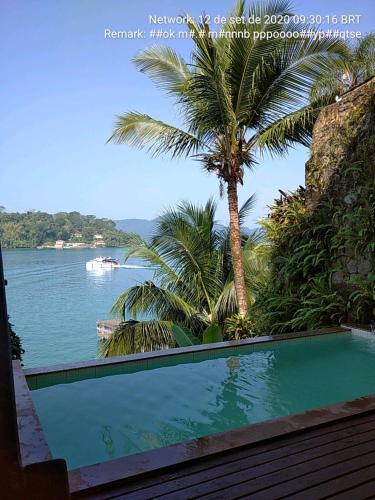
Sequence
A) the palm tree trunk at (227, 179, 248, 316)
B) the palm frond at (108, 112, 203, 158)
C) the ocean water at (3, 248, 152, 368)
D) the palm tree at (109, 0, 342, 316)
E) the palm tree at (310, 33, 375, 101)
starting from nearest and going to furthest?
the palm tree at (109, 0, 342, 316) → the palm tree at (310, 33, 375, 101) → the palm tree trunk at (227, 179, 248, 316) → the palm frond at (108, 112, 203, 158) → the ocean water at (3, 248, 152, 368)

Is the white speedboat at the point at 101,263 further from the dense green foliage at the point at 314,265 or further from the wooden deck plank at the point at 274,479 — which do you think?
the wooden deck plank at the point at 274,479

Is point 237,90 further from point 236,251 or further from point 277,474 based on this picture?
point 277,474

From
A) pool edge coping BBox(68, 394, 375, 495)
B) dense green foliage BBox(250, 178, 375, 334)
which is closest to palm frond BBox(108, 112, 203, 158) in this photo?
dense green foliage BBox(250, 178, 375, 334)

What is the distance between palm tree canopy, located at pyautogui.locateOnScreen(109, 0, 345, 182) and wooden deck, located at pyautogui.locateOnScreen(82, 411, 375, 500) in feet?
23.1

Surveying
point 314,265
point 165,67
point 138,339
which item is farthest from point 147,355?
point 165,67

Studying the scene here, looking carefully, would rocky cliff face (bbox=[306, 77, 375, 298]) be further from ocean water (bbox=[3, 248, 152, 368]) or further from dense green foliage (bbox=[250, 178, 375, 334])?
ocean water (bbox=[3, 248, 152, 368])

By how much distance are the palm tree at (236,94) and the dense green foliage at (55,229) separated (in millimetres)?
3240

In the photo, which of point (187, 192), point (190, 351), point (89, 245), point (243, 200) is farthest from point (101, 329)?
point (89, 245)

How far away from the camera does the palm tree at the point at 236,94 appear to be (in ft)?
25.4

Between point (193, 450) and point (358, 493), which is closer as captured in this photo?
point (358, 493)

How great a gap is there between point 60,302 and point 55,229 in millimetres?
4480

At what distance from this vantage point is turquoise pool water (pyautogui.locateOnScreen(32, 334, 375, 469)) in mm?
2824

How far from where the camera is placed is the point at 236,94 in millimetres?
8258

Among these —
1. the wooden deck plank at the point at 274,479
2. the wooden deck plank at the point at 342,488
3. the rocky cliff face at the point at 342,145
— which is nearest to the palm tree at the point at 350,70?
the rocky cliff face at the point at 342,145
